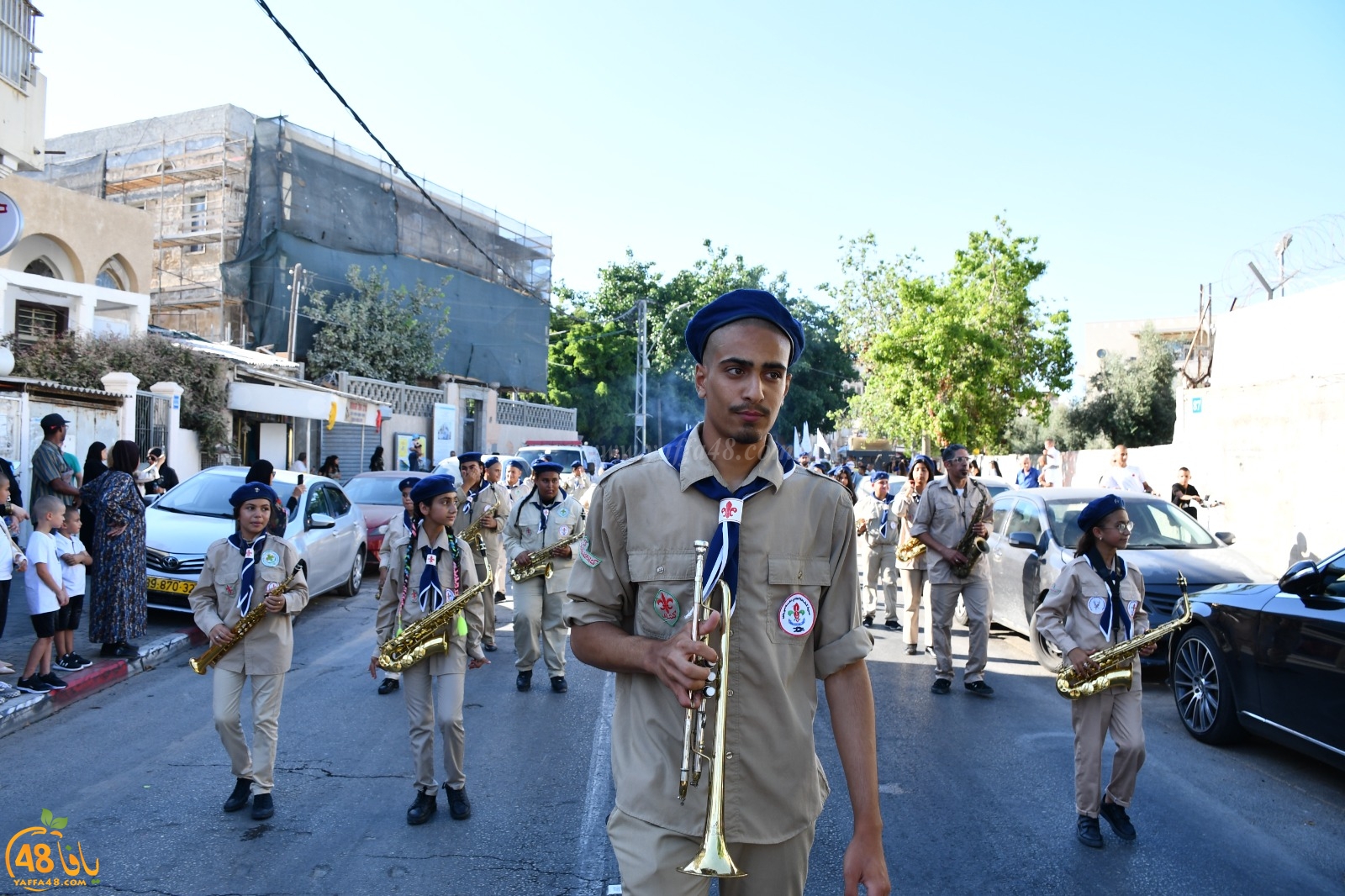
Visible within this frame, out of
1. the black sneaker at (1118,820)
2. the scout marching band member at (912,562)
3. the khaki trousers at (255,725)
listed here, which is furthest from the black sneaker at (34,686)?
the scout marching band member at (912,562)

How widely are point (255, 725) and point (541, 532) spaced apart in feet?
11.6

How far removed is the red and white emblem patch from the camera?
7.25ft

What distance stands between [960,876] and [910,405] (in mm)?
23324

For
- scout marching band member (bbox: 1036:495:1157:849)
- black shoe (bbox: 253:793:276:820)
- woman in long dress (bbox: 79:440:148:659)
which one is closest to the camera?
scout marching band member (bbox: 1036:495:1157:849)

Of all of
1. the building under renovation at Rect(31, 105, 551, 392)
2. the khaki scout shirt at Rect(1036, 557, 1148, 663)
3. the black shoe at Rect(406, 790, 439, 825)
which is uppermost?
the building under renovation at Rect(31, 105, 551, 392)

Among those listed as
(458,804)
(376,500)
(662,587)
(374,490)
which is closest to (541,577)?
(458,804)

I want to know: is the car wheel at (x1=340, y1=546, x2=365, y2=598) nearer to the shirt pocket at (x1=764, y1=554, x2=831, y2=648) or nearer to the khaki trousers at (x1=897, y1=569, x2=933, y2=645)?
the khaki trousers at (x1=897, y1=569, x2=933, y2=645)

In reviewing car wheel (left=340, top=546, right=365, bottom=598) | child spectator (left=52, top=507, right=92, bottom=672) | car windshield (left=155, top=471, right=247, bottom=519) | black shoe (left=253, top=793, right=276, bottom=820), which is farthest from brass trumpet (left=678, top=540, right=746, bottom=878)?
car wheel (left=340, top=546, right=365, bottom=598)

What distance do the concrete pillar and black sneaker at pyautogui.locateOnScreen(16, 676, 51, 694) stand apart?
328 inches

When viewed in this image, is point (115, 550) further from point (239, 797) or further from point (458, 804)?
point (458, 804)

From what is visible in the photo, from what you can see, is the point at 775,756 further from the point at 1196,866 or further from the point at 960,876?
the point at 1196,866

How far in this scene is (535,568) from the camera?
8258 millimetres

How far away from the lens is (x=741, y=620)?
2.18 m

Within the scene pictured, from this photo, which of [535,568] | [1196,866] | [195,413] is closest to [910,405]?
[195,413]
